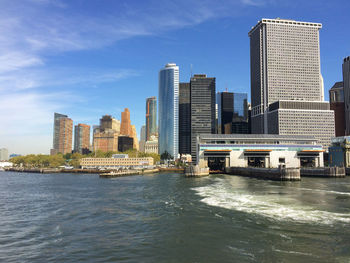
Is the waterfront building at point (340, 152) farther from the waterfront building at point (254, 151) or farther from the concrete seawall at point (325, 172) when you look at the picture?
the concrete seawall at point (325, 172)

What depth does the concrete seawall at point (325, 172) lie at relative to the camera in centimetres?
10181

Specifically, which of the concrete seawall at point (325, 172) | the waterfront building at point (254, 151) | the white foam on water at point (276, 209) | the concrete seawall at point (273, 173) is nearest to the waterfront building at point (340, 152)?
the waterfront building at point (254, 151)

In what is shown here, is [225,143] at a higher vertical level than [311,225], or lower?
higher

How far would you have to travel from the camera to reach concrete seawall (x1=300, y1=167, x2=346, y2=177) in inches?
4008

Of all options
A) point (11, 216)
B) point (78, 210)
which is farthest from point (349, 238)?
point (11, 216)

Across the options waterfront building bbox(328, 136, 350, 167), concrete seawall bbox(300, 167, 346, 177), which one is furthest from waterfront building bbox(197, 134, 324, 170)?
concrete seawall bbox(300, 167, 346, 177)

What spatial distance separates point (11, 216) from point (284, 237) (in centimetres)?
4064

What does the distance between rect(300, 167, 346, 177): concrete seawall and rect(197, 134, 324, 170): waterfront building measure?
79.9 ft

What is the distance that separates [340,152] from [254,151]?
153 feet

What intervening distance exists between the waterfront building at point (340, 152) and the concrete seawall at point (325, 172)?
3802 cm

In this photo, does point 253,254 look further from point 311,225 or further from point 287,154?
point 287,154

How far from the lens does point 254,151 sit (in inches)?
5394

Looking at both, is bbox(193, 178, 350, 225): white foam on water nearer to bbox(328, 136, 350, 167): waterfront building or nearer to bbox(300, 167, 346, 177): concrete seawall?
bbox(300, 167, 346, 177): concrete seawall

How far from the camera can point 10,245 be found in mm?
28094
